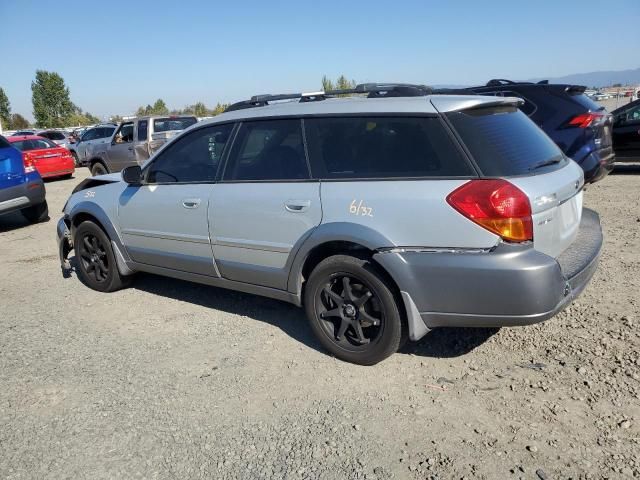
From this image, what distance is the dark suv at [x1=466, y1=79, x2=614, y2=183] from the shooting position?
687cm

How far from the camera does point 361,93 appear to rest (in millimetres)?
Result: 4043

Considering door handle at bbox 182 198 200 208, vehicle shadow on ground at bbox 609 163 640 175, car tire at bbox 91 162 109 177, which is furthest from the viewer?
car tire at bbox 91 162 109 177

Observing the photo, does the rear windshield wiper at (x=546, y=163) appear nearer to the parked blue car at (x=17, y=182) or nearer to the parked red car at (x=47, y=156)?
the parked blue car at (x=17, y=182)

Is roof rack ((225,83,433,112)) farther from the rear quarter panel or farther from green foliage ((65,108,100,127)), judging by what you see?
green foliage ((65,108,100,127))

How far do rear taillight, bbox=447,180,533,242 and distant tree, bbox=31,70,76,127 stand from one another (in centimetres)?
7586

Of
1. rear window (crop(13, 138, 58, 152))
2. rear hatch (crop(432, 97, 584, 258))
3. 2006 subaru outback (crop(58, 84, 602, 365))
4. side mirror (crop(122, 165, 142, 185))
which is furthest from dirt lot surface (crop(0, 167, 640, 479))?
rear window (crop(13, 138, 58, 152))

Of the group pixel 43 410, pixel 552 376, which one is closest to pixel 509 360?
pixel 552 376

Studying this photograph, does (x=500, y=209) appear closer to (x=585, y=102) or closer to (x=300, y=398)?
(x=300, y=398)

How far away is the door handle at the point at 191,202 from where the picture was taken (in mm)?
4031

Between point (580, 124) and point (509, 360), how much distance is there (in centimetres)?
480

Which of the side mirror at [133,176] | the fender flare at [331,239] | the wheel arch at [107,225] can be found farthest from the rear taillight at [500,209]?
the wheel arch at [107,225]

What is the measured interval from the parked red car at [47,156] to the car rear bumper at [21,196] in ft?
24.6

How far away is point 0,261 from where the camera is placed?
22.0ft

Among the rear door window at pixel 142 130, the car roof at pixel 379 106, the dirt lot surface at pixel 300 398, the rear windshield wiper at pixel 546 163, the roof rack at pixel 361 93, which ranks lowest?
the dirt lot surface at pixel 300 398
